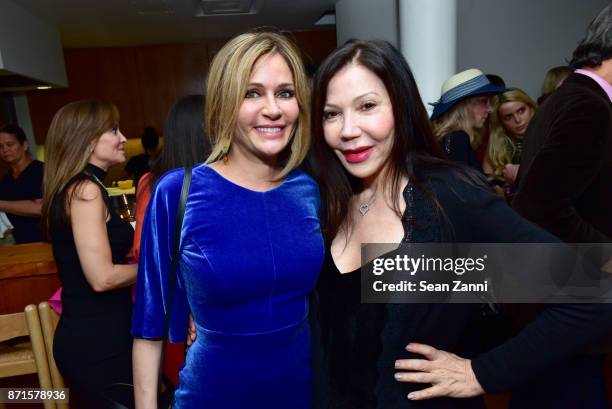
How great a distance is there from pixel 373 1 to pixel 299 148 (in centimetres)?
352

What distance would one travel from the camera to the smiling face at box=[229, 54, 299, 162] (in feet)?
3.44

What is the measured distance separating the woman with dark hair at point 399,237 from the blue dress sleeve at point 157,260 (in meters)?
0.37

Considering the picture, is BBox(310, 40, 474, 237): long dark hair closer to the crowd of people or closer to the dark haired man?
the crowd of people

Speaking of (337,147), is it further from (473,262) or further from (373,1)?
(373,1)

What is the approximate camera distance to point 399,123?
1008mm

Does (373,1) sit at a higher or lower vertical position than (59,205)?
higher

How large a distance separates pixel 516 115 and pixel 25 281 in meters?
2.87

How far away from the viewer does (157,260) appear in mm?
1059

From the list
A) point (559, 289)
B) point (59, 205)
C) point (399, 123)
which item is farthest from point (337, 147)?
point (59, 205)

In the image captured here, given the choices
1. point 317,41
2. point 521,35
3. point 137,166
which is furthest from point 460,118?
point 317,41

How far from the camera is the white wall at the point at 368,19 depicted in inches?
158

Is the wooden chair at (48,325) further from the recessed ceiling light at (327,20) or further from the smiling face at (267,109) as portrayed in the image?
the recessed ceiling light at (327,20)

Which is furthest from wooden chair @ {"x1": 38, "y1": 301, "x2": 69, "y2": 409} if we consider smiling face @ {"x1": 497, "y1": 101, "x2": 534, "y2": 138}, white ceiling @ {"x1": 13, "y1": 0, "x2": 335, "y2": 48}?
white ceiling @ {"x1": 13, "y1": 0, "x2": 335, "y2": 48}

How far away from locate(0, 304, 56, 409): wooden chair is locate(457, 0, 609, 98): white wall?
3.67 metres
